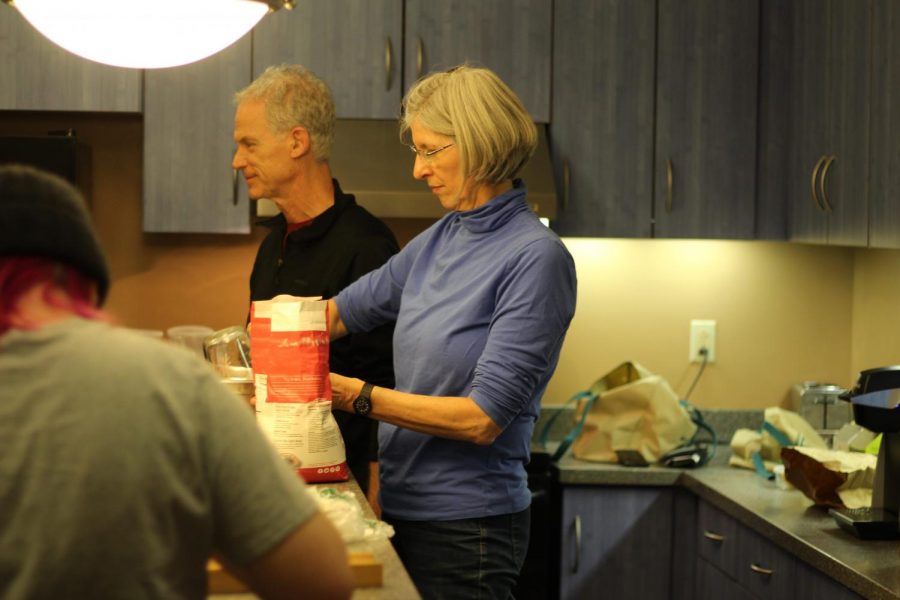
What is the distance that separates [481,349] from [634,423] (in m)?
1.58

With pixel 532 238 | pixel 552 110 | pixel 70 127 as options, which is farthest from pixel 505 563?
pixel 70 127

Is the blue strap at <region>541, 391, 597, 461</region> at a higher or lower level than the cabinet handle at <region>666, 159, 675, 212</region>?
lower

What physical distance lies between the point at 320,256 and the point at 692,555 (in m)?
1.48

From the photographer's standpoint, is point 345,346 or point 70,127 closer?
point 345,346

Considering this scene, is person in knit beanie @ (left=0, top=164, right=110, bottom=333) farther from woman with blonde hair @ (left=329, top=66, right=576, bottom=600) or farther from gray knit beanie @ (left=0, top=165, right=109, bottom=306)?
woman with blonde hair @ (left=329, top=66, right=576, bottom=600)

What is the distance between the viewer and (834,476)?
8.63 ft

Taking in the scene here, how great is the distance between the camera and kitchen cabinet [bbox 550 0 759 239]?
3477 millimetres

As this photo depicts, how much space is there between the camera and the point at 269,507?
918 millimetres

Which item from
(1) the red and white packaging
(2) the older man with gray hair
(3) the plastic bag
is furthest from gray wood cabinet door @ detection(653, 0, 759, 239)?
(3) the plastic bag

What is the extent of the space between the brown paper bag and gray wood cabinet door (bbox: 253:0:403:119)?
1023mm

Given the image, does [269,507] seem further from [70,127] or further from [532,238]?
[70,127]

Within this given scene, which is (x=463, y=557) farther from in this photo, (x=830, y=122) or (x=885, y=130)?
(x=830, y=122)

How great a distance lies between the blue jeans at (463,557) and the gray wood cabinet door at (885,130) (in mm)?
1372

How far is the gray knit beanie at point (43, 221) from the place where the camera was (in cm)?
88
